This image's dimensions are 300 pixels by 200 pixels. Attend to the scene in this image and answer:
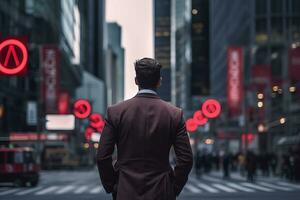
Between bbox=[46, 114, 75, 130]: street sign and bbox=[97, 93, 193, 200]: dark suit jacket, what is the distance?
70.9 meters

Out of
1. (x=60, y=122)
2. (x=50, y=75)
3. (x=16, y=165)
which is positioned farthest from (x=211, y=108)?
(x=60, y=122)

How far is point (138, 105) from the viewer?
4.76 metres

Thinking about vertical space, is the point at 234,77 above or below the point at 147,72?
above

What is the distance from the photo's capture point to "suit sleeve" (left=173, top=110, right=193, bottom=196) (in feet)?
15.4

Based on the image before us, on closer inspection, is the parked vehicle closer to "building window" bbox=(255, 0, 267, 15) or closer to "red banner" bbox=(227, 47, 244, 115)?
"red banner" bbox=(227, 47, 244, 115)

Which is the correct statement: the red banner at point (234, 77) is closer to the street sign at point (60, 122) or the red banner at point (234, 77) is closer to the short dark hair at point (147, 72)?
the street sign at point (60, 122)

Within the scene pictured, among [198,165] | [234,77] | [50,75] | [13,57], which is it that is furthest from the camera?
[50,75]

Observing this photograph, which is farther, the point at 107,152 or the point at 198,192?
the point at 198,192

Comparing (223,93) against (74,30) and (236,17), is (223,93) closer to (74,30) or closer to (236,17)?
(236,17)

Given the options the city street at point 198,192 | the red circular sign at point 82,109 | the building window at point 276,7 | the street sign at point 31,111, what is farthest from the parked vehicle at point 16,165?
the building window at point 276,7

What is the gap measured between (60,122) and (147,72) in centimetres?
7319

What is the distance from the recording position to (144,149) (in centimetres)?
471

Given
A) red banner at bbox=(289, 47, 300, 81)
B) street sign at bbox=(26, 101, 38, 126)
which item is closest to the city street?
red banner at bbox=(289, 47, 300, 81)

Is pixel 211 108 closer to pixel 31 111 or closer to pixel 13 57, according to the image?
pixel 13 57
